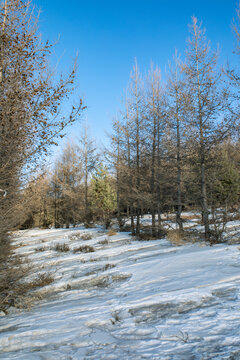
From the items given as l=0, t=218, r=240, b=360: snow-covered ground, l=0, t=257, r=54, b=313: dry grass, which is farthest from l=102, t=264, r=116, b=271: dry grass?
l=0, t=257, r=54, b=313: dry grass

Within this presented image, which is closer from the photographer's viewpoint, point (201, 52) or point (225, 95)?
point (225, 95)

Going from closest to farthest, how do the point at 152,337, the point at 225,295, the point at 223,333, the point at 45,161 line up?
the point at 223,333 < the point at 152,337 < the point at 225,295 < the point at 45,161

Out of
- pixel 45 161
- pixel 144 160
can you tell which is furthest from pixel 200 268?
pixel 144 160

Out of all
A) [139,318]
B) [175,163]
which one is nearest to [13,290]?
[139,318]

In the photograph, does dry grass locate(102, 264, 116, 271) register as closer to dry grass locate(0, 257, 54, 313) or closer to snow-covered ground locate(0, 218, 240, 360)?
snow-covered ground locate(0, 218, 240, 360)

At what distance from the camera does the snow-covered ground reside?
89.7 inches

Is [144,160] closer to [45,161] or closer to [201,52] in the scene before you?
[201,52]

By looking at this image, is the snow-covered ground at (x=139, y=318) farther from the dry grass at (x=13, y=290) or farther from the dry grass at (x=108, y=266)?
the dry grass at (x=108, y=266)

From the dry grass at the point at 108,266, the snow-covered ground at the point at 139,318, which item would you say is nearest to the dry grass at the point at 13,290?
the snow-covered ground at the point at 139,318

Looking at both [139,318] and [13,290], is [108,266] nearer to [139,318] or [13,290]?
[13,290]

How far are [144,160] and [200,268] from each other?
1018cm

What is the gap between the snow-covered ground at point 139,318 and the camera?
2.28 metres

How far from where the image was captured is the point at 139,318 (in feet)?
9.89

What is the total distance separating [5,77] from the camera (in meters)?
4.05
